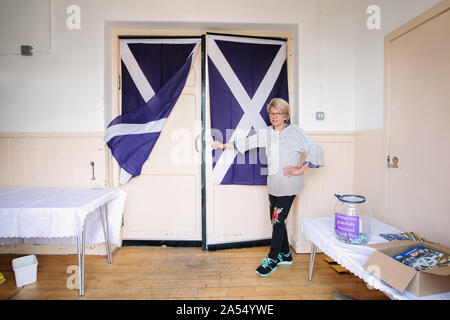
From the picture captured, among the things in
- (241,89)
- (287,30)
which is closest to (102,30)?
(241,89)

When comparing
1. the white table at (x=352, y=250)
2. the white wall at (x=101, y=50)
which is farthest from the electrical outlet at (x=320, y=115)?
the white table at (x=352, y=250)

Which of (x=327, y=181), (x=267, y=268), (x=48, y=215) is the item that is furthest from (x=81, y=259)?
(x=327, y=181)

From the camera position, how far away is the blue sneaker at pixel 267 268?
83.9 inches

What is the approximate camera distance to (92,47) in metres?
2.51

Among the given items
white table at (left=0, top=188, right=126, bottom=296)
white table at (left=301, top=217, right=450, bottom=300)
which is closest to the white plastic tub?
white table at (left=0, top=188, right=126, bottom=296)

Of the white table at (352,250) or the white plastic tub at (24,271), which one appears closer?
the white table at (352,250)

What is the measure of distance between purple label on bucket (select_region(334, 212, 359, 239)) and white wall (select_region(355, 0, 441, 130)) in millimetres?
1094

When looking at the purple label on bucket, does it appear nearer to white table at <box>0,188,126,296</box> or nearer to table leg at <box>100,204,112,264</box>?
white table at <box>0,188,126,296</box>

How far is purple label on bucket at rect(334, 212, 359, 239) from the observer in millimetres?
1487

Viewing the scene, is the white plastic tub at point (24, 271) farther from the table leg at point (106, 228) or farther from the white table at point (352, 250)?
the white table at point (352, 250)

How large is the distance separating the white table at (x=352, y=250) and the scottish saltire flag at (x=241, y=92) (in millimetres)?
917

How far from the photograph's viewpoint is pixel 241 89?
262 centimetres
